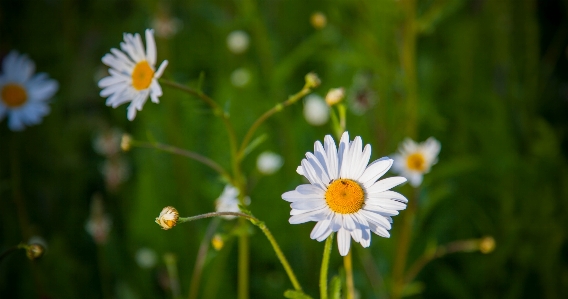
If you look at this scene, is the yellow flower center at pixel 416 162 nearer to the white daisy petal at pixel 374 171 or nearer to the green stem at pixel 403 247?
the green stem at pixel 403 247

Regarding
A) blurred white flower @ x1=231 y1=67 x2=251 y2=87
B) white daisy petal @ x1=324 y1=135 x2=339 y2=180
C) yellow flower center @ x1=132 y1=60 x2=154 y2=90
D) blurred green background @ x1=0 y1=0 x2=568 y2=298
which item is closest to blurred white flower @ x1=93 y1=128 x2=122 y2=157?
blurred green background @ x1=0 y1=0 x2=568 y2=298

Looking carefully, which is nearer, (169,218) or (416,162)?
(169,218)

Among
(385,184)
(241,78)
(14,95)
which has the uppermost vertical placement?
(241,78)

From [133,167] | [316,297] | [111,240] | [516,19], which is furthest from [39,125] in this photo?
[516,19]

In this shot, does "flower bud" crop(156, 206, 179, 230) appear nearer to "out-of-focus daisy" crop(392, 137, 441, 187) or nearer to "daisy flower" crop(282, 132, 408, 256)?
"daisy flower" crop(282, 132, 408, 256)

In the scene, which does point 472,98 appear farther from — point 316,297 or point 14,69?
point 14,69

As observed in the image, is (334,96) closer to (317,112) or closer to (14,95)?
(317,112)

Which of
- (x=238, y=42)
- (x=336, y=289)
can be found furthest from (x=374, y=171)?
(x=238, y=42)
